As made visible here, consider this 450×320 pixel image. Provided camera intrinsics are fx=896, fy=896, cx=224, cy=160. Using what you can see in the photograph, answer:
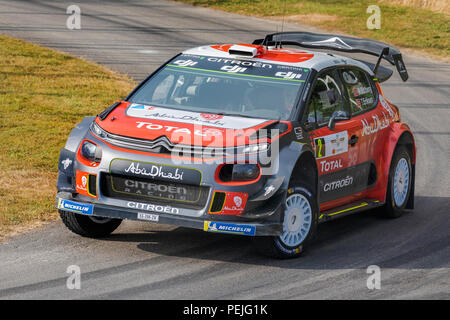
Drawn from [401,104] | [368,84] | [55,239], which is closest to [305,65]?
[368,84]

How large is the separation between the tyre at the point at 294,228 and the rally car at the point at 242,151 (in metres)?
0.01

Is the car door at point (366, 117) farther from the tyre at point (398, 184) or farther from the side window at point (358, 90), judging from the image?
the tyre at point (398, 184)

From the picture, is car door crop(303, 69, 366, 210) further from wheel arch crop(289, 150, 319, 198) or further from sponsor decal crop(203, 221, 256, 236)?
sponsor decal crop(203, 221, 256, 236)

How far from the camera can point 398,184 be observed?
1038 cm

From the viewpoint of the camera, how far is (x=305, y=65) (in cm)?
925

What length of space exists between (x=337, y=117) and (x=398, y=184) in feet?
5.65

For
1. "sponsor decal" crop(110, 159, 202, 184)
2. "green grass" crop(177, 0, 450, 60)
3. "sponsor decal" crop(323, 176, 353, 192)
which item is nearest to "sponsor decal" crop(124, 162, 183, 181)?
"sponsor decal" crop(110, 159, 202, 184)

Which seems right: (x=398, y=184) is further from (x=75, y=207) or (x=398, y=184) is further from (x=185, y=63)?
(x=75, y=207)

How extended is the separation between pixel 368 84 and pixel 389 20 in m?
19.9

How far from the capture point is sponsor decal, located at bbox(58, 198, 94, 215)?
26.6ft

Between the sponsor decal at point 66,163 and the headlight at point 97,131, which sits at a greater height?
the headlight at point 97,131

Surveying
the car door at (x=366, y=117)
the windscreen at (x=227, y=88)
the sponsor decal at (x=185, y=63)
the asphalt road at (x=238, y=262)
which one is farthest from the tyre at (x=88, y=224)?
the car door at (x=366, y=117)

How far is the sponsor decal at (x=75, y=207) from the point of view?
8.11 m
